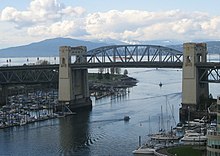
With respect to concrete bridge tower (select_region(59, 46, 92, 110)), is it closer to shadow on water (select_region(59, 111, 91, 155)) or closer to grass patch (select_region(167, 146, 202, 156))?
shadow on water (select_region(59, 111, 91, 155))

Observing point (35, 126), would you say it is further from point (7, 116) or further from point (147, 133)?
point (147, 133)

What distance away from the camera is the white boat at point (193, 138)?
3400 cm

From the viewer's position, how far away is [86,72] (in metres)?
61.3

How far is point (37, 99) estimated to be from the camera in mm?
64375

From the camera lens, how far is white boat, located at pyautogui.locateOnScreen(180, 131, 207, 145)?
34.0 meters

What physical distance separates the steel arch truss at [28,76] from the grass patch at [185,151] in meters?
33.0

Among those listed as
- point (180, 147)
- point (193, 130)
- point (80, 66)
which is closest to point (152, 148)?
point (180, 147)

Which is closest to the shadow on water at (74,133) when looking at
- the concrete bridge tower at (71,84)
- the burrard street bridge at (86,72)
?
the concrete bridge tower at (71,84)

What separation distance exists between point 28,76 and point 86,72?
31.2 ft

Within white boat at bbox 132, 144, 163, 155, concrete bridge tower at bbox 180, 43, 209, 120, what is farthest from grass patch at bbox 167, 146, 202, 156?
concrete bridge tower at bbox 180, 43, 209, 120

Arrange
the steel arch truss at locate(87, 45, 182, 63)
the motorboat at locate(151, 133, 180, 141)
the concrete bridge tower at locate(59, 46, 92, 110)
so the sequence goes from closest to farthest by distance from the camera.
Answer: the motorboat at locate(151, 133, 180, 141) → the concrete bridge tower at locate(59, 46, 92, 110) → the steel arch truss at locate(87, 45, 182, 63)

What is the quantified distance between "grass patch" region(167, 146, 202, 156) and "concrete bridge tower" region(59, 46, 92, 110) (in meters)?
26.8

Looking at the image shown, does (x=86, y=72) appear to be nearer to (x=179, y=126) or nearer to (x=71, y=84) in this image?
(x=71, y=84)

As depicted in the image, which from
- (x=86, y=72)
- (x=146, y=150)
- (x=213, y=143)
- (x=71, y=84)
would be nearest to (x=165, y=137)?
(x=146, y=150)
